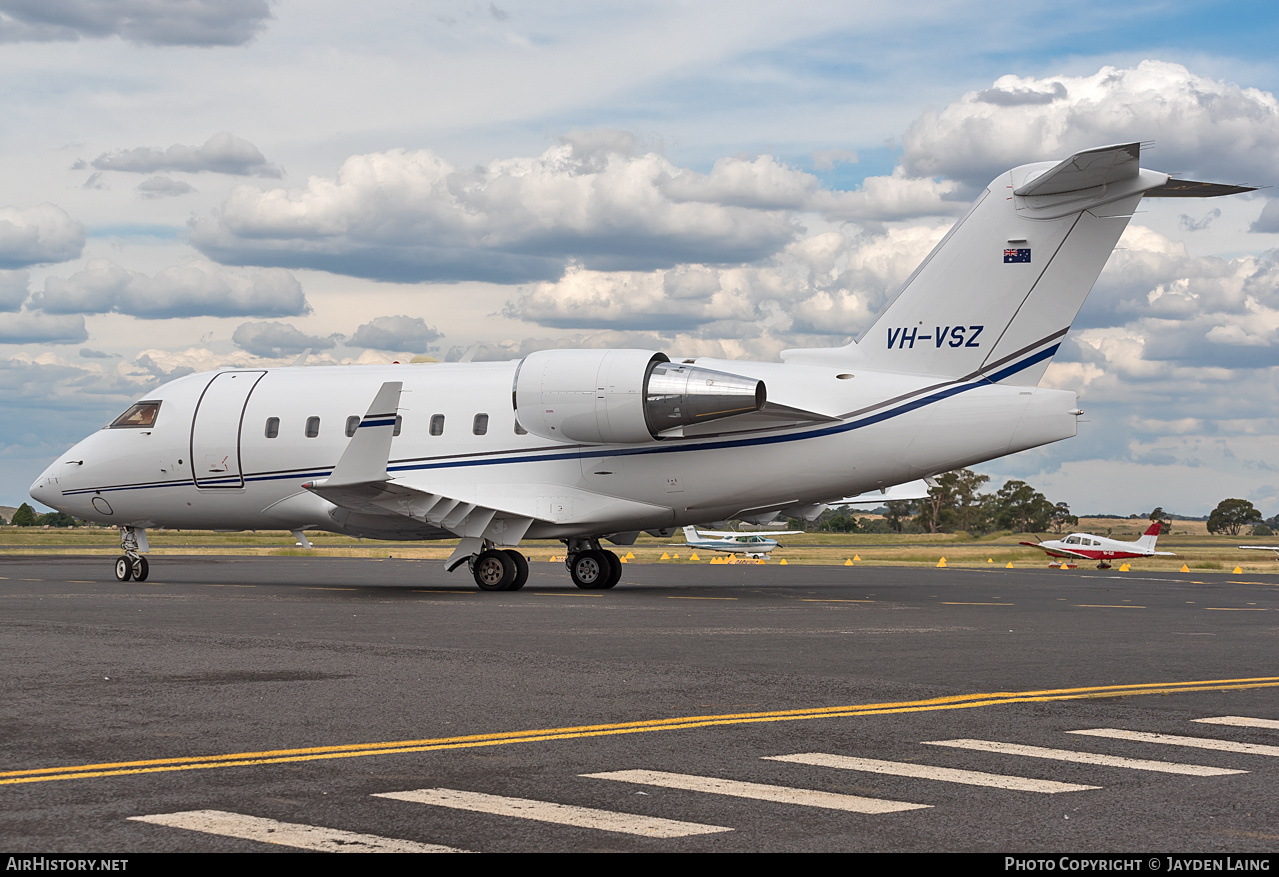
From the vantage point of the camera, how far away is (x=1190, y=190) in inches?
875

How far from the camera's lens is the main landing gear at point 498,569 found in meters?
26.7

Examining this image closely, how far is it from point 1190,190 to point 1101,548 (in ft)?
Answer: 104

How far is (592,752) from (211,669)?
602cm

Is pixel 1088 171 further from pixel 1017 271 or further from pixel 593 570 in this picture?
pixel 593 570

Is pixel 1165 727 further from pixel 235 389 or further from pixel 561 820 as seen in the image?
pixel 235 389

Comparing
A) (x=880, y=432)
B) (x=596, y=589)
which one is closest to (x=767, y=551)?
(x=596, y=589)

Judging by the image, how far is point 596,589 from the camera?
92.4ft

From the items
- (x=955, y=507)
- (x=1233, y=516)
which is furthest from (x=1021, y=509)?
(x=1233, y=516)

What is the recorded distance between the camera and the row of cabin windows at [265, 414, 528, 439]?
1048 inches

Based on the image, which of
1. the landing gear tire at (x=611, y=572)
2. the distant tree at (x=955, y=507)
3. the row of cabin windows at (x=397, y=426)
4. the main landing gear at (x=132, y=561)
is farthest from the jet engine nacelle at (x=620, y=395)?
the distant tree at (x=955, y=507)

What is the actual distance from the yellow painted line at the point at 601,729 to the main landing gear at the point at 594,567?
1682 centimetres

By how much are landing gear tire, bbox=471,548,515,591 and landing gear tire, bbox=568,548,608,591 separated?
2.15 m

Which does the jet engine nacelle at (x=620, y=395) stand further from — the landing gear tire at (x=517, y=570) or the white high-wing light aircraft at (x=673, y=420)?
the landing gear tire at (x=517, y=570)

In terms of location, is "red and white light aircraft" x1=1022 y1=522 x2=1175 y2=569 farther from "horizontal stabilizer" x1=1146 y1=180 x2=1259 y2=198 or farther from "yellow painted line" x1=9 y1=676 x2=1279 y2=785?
"yellow painted line" x1=9 y1=676 x2=1279 y2=785
